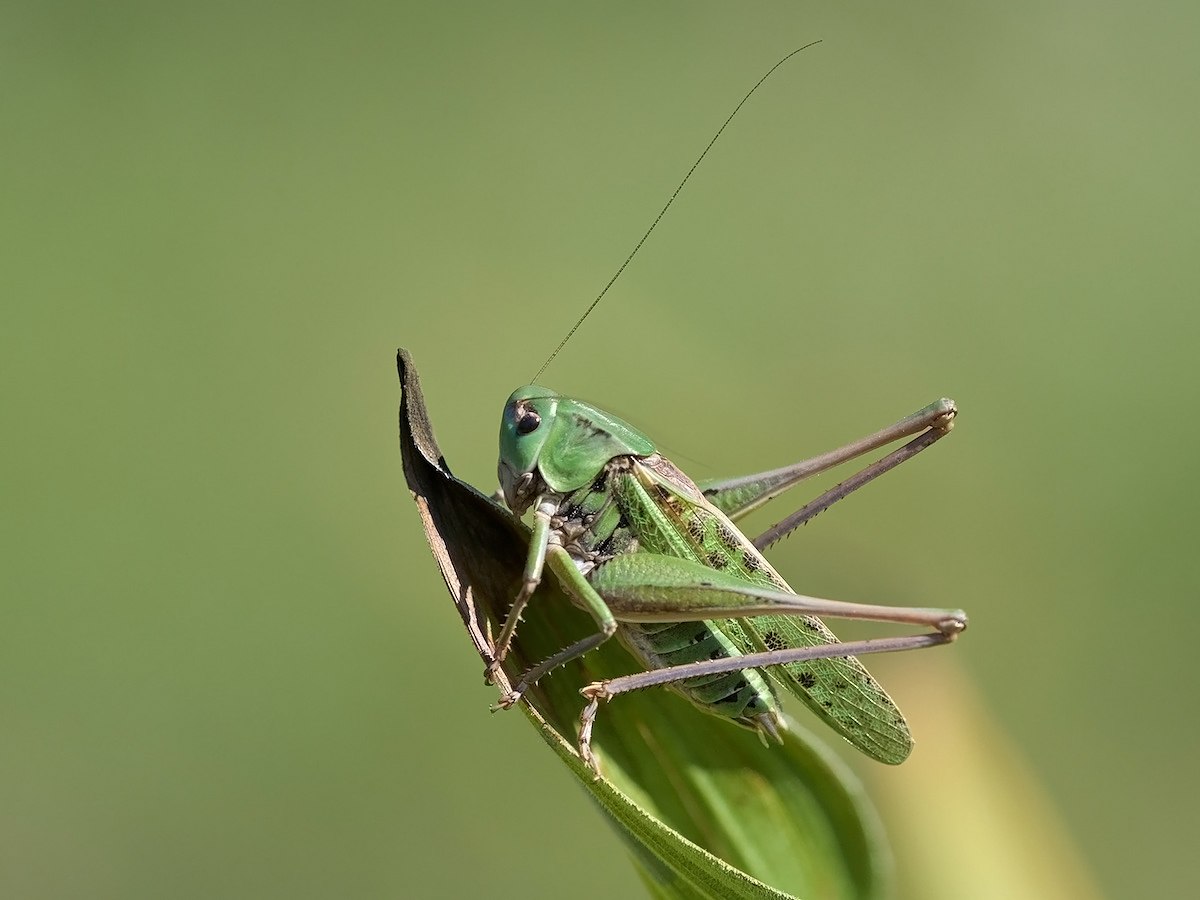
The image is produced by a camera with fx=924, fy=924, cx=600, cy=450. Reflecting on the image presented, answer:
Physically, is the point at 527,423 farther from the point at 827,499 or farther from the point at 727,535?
the point at 827,499

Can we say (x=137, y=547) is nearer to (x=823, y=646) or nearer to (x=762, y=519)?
(x=762, y=519)

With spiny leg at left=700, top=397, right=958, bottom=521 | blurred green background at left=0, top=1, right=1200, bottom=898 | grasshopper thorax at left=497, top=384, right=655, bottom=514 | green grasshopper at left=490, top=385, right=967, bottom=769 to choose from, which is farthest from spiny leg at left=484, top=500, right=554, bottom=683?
blurred green background at left=0, top=1, right=1200, bottom=898

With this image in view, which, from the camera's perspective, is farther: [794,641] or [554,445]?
[554,445]

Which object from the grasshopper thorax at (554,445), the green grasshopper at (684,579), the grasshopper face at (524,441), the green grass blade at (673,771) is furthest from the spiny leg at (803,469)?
the green grass blade at (673,771)

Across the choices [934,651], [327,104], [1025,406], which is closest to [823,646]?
[934,651]

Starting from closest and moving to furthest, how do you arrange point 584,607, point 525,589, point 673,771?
1. point 673,771
2. point 525,589
3. point 584,607

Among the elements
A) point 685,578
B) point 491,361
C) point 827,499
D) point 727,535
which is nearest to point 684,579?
point 685,578

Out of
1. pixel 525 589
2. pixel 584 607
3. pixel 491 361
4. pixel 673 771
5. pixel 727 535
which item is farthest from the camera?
pixel 491 361

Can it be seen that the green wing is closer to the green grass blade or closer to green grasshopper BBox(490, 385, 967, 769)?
green grasshopper BBox(490, 385, 967, 769)
